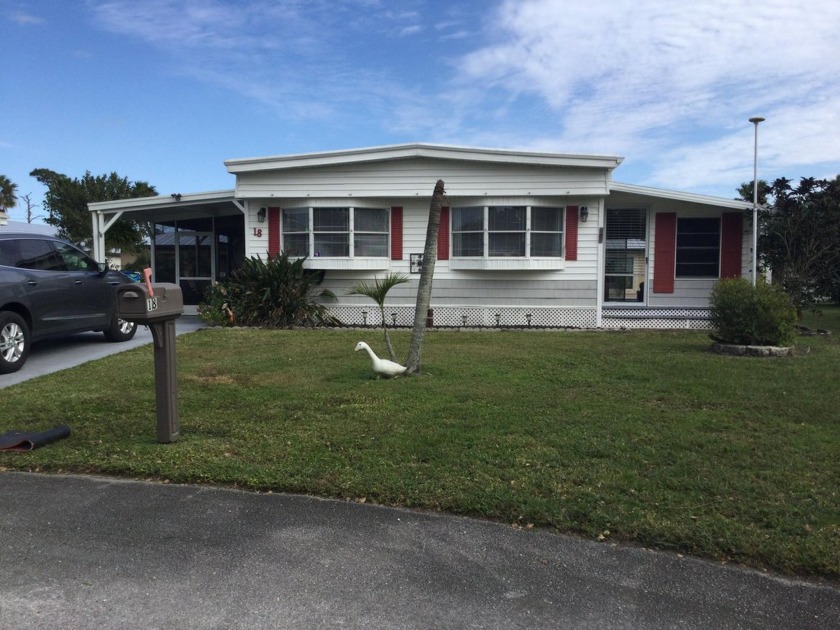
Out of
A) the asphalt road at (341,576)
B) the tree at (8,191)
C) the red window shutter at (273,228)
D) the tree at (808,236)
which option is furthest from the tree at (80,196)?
the asphalt road at (341,576)

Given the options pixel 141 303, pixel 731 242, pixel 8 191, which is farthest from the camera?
pixel 8 191

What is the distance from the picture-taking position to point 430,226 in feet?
26.3

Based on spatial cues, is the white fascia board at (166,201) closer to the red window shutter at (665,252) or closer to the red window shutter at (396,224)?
the red window shutter at (396,224)

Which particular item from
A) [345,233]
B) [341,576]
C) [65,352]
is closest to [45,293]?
[65,352]

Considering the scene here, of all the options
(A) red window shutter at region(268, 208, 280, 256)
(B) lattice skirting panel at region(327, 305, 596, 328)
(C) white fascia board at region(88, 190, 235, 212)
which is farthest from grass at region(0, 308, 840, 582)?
(C) white fascia board at region(88, 190, 235, 212)

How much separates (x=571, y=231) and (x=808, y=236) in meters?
4.81

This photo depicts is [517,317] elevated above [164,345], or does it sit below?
below

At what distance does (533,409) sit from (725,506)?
8.13ft

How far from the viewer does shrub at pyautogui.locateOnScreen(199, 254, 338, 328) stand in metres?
13.9

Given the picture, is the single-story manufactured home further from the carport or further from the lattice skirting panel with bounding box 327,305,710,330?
the carport

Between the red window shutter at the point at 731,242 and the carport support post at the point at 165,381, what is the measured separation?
1469 centimetres

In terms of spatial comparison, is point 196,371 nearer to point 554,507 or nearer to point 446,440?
point 446,440

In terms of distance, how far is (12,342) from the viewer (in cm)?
844

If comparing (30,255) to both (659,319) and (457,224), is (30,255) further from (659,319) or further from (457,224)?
(659,319)
